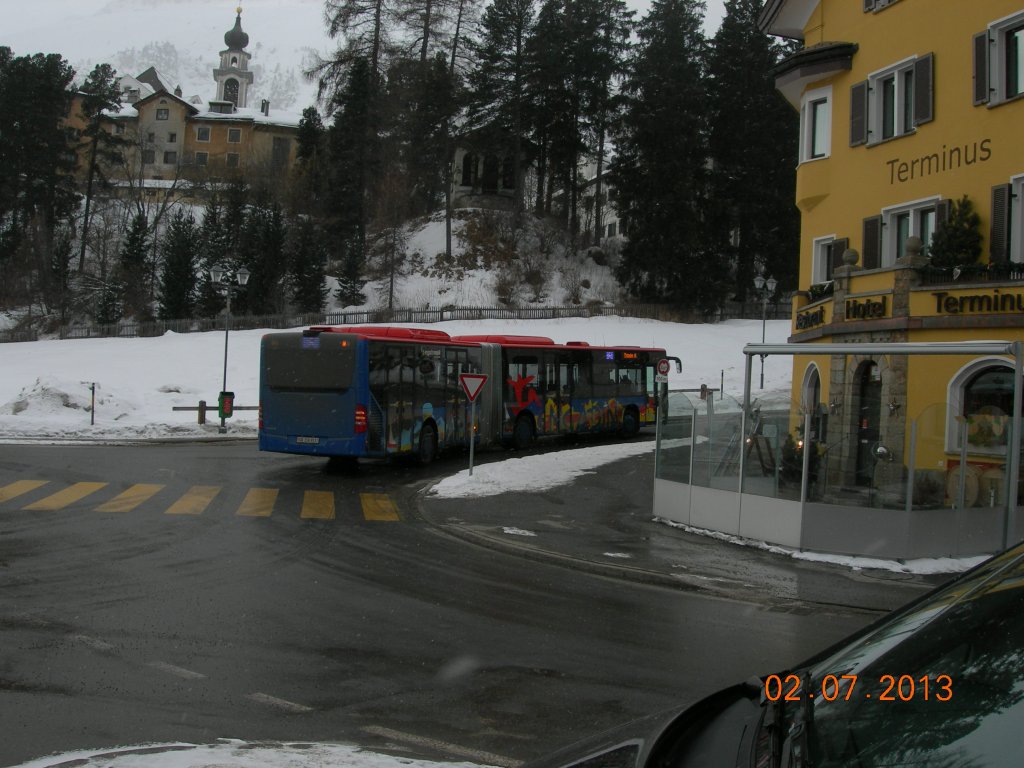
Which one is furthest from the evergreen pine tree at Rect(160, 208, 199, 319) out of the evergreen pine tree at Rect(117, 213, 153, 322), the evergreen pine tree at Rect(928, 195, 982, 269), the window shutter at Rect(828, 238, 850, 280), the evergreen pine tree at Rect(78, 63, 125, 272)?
the evergreen pine tree at Rect(928, 195, 982, 269)

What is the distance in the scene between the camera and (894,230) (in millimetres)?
22672

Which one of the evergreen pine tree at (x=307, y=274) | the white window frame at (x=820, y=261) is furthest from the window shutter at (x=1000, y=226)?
the evergreen pine tree at (x=307, y=274)

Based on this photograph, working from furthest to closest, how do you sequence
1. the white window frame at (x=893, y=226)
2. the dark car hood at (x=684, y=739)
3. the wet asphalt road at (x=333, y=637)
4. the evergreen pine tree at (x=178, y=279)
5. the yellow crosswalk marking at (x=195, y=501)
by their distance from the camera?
the evergreen pine tree at (x=178, y=279)
the white window frame at (x=893, y=226)
the yellow crosswalk marking at (x=195, y=501)
the wet asphalt road at (x=333, y=637)
the dark car hood at (x=684, y=739)

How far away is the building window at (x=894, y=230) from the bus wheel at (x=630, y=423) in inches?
435

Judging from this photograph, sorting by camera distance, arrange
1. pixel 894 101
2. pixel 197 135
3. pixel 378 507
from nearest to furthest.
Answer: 1. pixel 378 507
2. pixel 894 101
3. pixel 197 135

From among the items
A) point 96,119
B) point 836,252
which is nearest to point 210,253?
point 96,119

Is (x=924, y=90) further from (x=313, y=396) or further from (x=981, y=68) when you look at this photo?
(x=313, y=396)

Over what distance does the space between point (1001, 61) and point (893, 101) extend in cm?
331

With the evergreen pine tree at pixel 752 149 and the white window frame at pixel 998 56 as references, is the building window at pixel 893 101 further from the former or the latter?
the evergreen pine tree at pixel 752 149

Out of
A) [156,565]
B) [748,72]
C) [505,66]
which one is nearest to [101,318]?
[505,66]

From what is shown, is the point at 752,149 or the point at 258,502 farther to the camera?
the point at 752,149

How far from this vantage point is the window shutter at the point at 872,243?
75.2 ft

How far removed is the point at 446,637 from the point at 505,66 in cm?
6312
